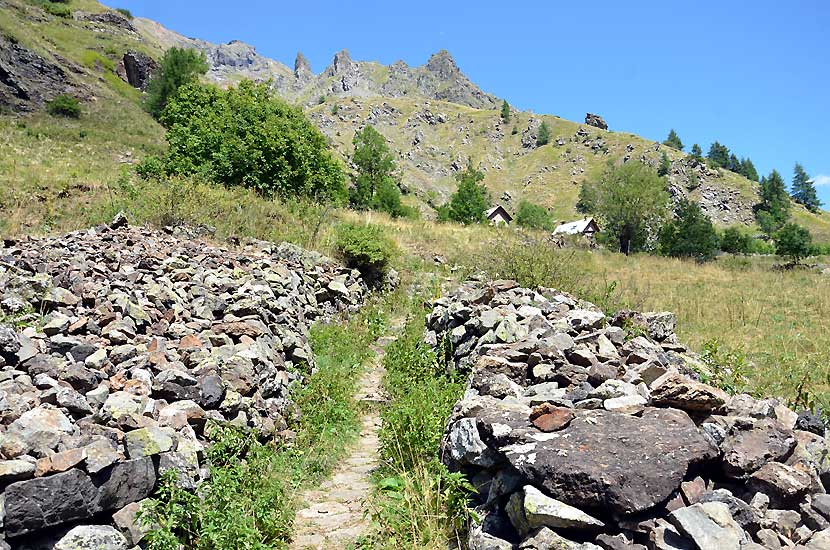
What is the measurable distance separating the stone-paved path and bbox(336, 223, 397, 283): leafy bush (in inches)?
239

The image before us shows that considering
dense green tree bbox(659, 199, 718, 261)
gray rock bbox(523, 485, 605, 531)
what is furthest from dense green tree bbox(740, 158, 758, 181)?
gray rock bbox(523, 485, 605, 531)

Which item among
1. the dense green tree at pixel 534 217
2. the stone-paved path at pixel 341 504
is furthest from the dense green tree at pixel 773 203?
the stone-paved path at pixel 341 504

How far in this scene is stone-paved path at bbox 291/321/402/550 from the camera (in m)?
3.56

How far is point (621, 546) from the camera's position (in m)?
2.42

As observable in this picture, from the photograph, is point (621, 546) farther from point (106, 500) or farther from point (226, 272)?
point (226, 272)

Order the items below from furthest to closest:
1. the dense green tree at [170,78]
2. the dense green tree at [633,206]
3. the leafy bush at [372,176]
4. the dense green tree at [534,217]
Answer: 1. the dense green tree at [534,217]
2. the leafy bush at [372,176]
3. the dense green tree at [170,78]
4. the dense green tree at [633,206]

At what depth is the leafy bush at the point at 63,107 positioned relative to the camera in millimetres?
31875

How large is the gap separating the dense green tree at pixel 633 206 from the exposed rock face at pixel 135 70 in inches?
1797

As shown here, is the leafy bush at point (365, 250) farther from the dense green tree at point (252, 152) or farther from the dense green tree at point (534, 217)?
the dense green tree at point (534, 217)

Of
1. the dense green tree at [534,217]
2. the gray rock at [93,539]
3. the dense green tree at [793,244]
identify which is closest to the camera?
the gray rock at [93,539]

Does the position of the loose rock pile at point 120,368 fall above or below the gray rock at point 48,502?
above

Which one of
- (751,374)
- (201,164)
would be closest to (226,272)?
(751,374)

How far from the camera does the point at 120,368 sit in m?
3.98

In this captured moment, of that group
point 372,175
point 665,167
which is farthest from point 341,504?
point 665,167
